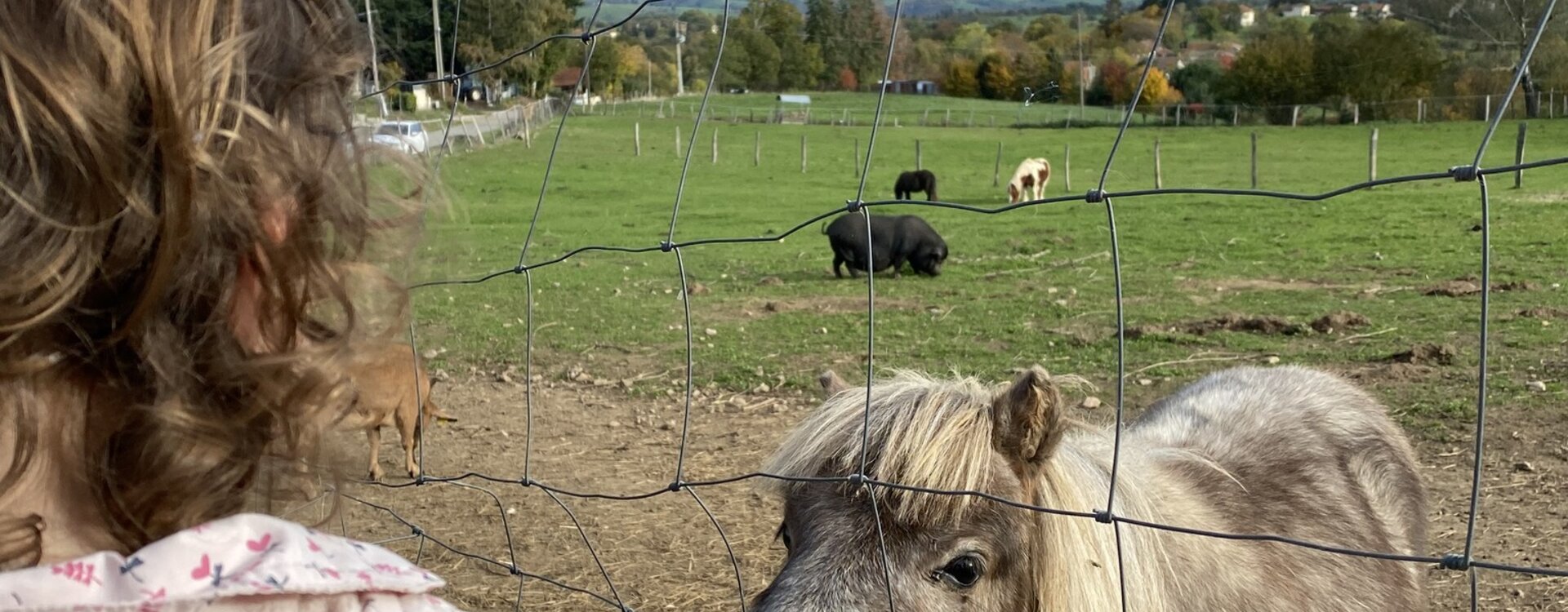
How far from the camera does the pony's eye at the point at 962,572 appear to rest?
2.17 m

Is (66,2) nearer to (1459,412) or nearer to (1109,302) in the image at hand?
(1459,412)

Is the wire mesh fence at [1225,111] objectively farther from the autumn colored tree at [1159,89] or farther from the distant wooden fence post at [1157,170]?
the distant wooden fence post at [1157,170]

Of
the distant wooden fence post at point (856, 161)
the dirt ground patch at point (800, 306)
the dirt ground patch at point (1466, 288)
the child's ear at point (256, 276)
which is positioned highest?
the child's ear at point (256, 276)

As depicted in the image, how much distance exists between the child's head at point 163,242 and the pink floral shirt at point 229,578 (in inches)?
4.5

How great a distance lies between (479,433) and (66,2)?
5.37 m

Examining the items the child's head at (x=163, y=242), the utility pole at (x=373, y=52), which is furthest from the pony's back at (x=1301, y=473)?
the child's head at (x=163, y=242)

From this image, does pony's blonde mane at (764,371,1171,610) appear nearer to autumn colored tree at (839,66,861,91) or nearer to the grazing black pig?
autumn colored tree at (839,66,861,91)

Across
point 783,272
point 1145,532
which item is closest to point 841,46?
point 1145,532

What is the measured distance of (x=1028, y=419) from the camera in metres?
2.21

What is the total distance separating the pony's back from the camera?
2621 millimetres

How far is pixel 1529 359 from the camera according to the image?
6.21 m

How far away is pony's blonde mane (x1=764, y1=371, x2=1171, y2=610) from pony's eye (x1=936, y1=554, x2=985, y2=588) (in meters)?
0.07

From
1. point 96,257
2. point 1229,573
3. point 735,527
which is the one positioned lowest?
point 735,527

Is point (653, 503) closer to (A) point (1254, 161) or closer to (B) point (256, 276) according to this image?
(B) point (256, 276)
